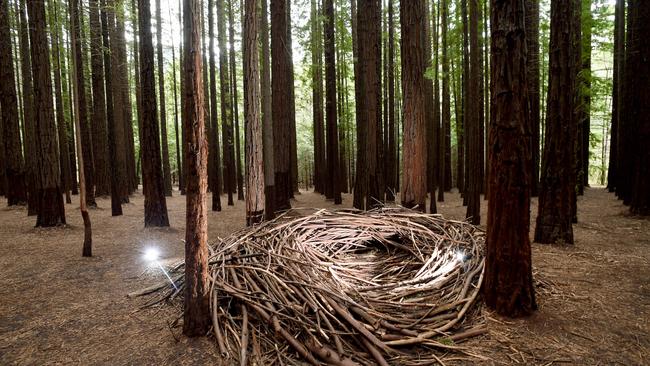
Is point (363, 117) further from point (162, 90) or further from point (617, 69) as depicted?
point (162, 90)

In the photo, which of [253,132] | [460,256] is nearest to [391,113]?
[253,132]

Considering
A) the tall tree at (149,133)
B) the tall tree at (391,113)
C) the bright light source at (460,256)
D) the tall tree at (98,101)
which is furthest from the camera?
the tall tree at (391,113)

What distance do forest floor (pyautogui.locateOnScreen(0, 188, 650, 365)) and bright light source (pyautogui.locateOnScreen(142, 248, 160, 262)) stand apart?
0.14m

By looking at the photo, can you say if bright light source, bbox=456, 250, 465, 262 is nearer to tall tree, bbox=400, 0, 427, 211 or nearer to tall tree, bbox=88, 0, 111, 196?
tall tree, bbox=400, 0, 427, 211

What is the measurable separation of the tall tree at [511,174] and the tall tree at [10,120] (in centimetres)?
Answer: 1471

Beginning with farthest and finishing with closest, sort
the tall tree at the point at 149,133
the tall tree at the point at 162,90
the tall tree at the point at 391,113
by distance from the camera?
the tall tree at the point at 391,113 → the tall tree at the point at 162,90 → the tall tree at the point at 149,133

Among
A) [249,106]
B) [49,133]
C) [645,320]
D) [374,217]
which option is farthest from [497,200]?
[49,133]

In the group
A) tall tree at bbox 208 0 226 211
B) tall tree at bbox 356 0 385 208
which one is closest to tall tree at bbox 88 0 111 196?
tall tree at bbox 208 0 226 211

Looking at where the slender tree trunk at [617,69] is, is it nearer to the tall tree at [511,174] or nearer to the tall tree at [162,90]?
the tall tree at [511,174]

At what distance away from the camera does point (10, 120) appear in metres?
11.9

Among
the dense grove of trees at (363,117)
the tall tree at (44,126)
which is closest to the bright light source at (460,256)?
the dense grove of trees at (363,117)

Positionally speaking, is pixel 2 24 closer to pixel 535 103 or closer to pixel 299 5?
pixel 299 5

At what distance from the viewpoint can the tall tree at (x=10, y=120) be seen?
11.3m

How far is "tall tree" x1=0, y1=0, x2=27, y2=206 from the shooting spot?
444 inches
